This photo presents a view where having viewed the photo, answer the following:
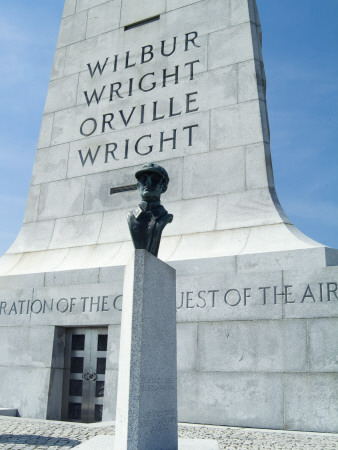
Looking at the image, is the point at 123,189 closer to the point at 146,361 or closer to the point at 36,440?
the point at 36,440

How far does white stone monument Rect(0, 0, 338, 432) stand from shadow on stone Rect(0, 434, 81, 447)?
86.3 inches

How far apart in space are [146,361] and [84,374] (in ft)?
18.4

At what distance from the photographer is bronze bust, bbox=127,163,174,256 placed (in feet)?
22.4

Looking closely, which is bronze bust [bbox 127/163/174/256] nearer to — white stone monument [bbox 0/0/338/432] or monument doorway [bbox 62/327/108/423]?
white stone monument [bbox 0/0/338/432]

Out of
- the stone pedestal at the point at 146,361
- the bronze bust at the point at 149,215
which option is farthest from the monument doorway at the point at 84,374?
the stone pedestal at the point at 146,361

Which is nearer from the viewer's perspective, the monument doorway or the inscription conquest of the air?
the inscription conquest of the air

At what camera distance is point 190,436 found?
756 cm

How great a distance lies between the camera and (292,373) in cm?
843

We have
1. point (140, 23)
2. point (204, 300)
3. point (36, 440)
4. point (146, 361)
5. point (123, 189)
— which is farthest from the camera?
point (140, 23)

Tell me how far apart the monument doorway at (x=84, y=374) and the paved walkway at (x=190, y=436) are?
4.69 ft

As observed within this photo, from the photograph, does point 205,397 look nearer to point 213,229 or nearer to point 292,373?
point 292,373

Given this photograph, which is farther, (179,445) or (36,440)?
(36,440)

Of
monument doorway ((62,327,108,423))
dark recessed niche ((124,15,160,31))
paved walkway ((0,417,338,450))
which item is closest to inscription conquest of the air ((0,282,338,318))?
monument doorway ((62,327,108,423))

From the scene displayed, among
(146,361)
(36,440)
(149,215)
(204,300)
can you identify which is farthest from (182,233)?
(146,361)
